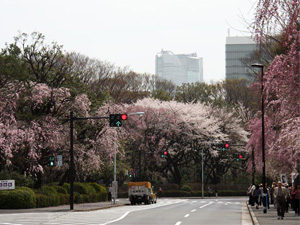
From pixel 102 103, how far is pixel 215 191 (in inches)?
1323

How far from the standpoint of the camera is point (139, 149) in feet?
249

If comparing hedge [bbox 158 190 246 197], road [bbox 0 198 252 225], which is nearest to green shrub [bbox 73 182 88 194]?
road [bbox 0 198 252 225]

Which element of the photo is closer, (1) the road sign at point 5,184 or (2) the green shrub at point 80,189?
(1) the road sign at point 5,184

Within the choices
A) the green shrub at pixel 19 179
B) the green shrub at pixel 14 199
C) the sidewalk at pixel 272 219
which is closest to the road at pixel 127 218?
the sidewalk at pixel 272 219

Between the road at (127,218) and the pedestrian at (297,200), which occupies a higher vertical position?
the pedestrian at (297,200)

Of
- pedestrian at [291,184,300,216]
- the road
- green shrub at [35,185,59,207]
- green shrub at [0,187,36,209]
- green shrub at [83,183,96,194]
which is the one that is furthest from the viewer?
green shrub at [83,183,96,194]

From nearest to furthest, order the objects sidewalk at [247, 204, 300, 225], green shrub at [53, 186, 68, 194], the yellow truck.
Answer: sidewalk at [247, 204, 300, 225] < green shrub at [53, 186, 68, 194] < the yellow truck

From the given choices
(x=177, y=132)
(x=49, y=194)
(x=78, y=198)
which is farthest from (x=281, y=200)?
(x=177, y=132)

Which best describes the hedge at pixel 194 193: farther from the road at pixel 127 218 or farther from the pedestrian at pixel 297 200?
the pedestrian at pixel 297 200

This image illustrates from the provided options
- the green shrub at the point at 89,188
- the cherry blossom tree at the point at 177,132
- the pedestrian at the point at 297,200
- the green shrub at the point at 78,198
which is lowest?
the green shrub at the point at 78,198

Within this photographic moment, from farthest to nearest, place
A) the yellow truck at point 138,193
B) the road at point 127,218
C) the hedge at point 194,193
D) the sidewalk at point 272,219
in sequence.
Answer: the hedge at point 194,193, the yellow truck at point 138,193, the road at point 127,218, the sidewalk at point 272,219

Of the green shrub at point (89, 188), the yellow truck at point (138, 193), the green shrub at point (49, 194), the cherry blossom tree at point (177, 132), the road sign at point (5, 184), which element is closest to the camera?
the road sign at point (5, 184)

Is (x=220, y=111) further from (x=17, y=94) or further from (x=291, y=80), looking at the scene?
(x=291, y=80)

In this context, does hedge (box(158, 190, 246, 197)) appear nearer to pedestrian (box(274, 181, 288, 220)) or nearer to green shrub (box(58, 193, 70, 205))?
green shrub (box(58, 193, 70, 205))
